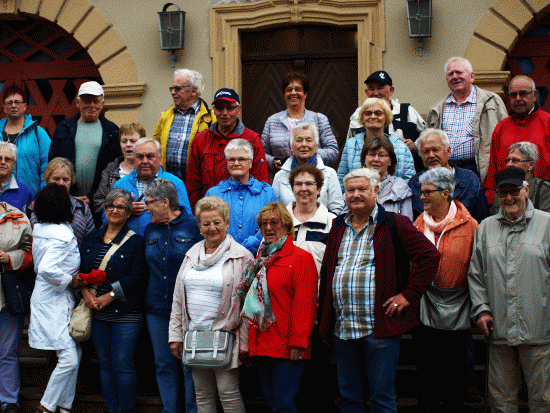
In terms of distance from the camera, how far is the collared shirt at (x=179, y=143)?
19.4ft

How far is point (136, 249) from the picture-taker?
4.85 m

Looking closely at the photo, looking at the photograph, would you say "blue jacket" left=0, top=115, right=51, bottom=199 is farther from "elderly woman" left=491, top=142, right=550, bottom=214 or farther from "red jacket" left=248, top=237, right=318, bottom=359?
"elderly woman" left=491, top=142, right=550, bottom=214

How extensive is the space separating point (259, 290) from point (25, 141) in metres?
3.18

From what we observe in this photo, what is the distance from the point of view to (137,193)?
17.3ft

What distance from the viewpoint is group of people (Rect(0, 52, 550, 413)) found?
13.5 ft

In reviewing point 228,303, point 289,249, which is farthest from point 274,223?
point 228,303

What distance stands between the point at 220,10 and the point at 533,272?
5.37 m

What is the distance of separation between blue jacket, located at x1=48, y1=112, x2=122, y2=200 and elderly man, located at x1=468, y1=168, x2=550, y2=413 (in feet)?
10.5

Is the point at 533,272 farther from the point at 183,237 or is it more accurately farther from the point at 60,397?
the point at 60,397

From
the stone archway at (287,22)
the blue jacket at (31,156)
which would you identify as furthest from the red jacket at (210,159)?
the stone archway at (287,22)

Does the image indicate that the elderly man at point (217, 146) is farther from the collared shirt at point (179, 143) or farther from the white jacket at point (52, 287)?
the white jacket at point (52, 287)

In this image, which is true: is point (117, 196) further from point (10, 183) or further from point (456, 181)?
point (456, 181)

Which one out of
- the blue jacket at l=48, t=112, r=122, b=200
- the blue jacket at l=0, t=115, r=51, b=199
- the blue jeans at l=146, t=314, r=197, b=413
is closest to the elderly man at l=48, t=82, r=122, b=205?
the blue jacket at l=48, t=112, r=122, b=200

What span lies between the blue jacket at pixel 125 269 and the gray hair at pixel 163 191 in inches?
13.5
